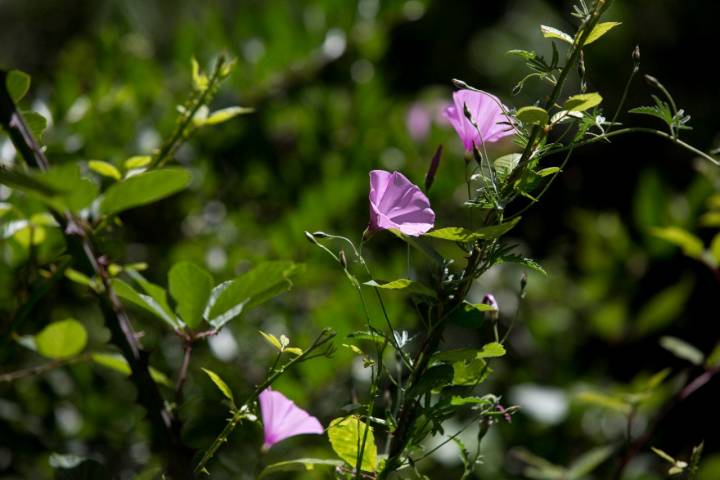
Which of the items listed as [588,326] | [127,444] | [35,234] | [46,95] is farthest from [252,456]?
[588,326]

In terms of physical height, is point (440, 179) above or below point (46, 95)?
below

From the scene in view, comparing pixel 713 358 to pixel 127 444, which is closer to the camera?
pixel 713 358

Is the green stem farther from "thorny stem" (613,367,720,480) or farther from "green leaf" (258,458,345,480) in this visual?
"thorny stem" (613,367,720,480)

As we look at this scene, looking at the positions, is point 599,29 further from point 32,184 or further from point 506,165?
point 32,184

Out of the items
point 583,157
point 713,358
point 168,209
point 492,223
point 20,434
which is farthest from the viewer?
point 583,157

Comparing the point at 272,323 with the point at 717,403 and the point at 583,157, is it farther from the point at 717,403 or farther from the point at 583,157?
the point at 583,157

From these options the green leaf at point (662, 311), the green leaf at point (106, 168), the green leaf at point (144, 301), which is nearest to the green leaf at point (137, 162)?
the green leaf at point (106, 168)

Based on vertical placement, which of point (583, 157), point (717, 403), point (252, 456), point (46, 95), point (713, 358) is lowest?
point (583, 157)
